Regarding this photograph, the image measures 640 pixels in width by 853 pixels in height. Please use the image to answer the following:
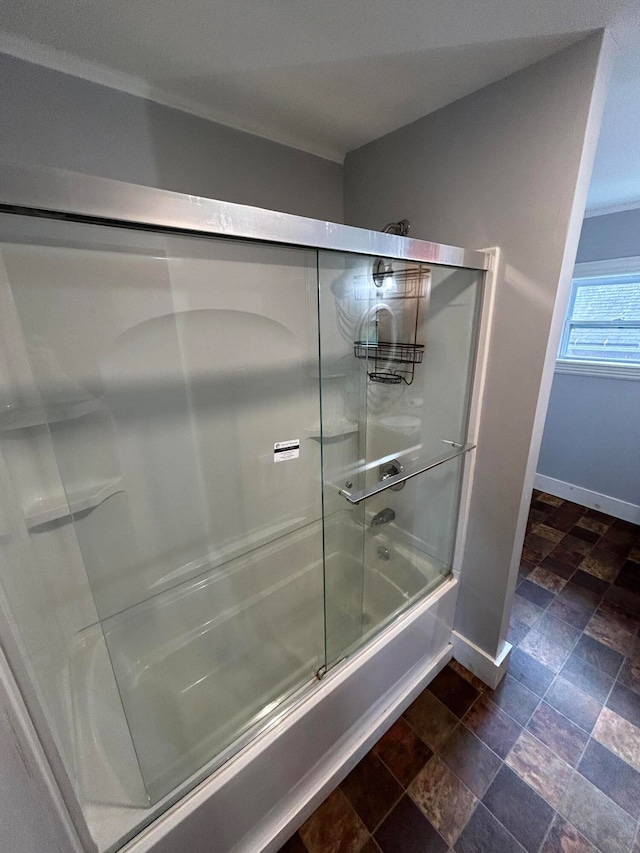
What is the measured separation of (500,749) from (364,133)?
2601mm

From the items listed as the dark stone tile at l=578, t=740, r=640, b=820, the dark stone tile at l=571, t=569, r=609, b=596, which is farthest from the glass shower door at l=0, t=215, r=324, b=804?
the dark stone tile at l=571, t=569, r=609, b=596

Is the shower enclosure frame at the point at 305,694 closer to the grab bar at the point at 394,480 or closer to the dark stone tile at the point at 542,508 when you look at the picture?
the grab bar at the point at 394,480

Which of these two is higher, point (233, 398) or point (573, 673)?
point (233, 398)

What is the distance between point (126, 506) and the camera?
1.38m

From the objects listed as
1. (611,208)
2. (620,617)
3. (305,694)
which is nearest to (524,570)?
(620,617)

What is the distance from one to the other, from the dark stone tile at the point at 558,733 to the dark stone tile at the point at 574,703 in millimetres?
29

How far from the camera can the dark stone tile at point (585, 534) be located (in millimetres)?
2422

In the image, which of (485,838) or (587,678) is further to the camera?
(587,678)

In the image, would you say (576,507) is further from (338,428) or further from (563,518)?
(338,428)

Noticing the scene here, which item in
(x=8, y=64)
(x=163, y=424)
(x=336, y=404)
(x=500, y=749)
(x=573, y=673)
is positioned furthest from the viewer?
(x=336, y=404)

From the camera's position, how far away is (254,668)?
1376 millimetres

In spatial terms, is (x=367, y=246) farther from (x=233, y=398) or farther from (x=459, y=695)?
(x=459, y=695)

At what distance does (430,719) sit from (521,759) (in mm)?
334

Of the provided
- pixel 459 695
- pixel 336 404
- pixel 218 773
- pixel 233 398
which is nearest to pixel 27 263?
pixel 233 398
